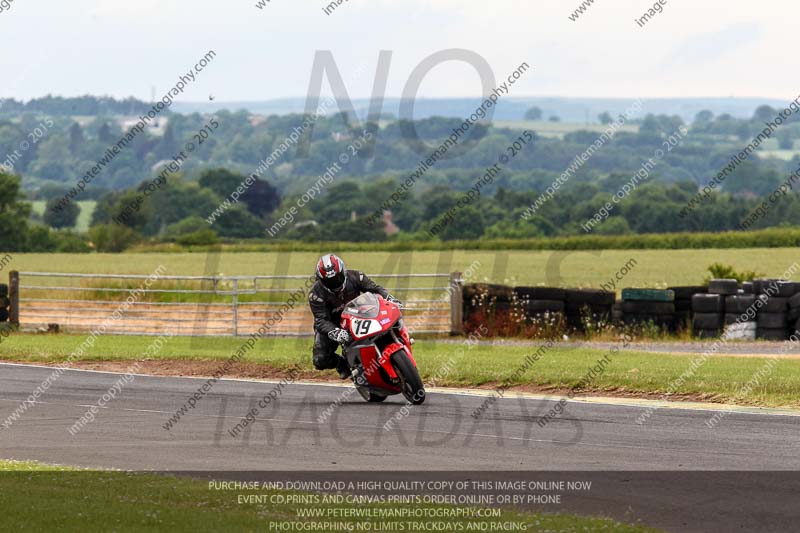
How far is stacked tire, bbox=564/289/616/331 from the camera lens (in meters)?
27.9

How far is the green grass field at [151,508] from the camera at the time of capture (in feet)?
27.5

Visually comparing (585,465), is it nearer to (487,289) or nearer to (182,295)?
A: (487,289)

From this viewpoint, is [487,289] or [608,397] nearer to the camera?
[608,397]

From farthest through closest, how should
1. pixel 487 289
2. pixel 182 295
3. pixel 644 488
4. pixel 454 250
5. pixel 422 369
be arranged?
pixel 454 250
pixel 182 295
pixel 487 289
pixel 422 369
pixel 644 488

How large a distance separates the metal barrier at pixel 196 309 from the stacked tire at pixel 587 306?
2497 millimetres

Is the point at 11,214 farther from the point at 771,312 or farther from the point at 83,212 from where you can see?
the point at 771,312

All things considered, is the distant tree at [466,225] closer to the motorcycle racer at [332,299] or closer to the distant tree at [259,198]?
the distant tree at [259,198]

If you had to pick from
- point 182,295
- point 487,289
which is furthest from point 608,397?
point 182,295

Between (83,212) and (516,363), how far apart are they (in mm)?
107724

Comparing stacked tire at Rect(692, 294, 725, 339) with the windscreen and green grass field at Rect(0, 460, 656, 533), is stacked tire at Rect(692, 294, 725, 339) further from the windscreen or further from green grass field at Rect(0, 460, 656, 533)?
green grass field at Rect(0, 460, 656, 533)

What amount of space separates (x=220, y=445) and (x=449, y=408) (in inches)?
144

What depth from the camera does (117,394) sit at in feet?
57.6

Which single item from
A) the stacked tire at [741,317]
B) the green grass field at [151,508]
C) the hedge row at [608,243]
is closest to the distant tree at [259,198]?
the hedge row at [608,243]

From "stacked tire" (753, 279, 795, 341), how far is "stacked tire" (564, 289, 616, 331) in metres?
3.16
